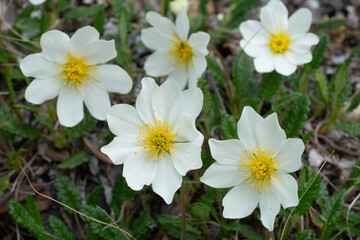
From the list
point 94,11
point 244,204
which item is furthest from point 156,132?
point 94,11

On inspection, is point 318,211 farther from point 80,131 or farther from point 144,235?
point 80,131

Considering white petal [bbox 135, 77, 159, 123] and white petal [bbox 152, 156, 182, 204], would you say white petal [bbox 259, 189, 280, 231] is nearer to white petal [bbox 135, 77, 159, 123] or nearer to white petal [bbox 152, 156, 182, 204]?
white petal [bbox 152, 156, 182, 204]

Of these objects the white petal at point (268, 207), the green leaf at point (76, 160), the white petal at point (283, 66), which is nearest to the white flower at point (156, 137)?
the white petal at point (268, 207)

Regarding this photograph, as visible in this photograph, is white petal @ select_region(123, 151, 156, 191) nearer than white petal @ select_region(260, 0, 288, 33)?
Yes

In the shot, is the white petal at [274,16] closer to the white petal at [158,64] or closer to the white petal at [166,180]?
the white petal at [158,64]

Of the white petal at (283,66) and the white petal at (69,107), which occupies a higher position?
the white petal at (283,66)

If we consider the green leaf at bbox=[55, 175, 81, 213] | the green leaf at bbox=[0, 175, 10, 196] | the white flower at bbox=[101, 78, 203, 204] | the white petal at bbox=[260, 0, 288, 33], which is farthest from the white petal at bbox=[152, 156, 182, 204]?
the white petal at bbox=[260, 0, 288, 33]
